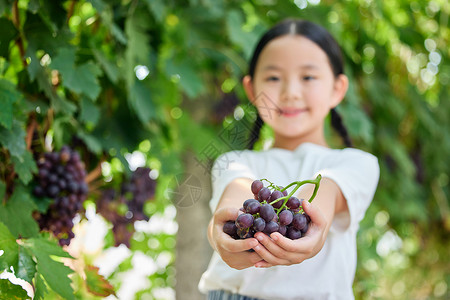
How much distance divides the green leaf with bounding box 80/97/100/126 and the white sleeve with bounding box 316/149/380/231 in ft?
1.94

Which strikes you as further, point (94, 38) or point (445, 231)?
point (445, 231)

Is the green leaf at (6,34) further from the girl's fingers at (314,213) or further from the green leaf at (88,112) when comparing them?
the girl's fingers at (314,213)

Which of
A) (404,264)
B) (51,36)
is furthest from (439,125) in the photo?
(51,36)

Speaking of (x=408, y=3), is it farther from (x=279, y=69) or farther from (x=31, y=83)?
(x=31, y=83)

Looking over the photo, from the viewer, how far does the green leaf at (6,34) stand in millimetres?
1041

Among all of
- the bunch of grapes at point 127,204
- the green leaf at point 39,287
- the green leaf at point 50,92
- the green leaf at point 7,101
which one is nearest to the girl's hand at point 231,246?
the green leaf at point 39,287

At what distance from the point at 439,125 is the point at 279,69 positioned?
72.0 inches

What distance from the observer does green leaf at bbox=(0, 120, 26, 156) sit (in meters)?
0.94

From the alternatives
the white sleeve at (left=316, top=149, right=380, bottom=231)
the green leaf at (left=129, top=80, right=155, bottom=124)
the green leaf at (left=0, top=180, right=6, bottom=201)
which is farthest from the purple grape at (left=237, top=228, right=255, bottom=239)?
the green leaf at (left=129, top=80, right=155, bottom=124)

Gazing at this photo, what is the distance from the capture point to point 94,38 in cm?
133

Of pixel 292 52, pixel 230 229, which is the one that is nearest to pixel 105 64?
pixel 292 52

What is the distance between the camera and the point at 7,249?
81 cm

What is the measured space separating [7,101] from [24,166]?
0.15m

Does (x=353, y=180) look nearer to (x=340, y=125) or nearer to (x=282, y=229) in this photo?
(x=282, y=229)
